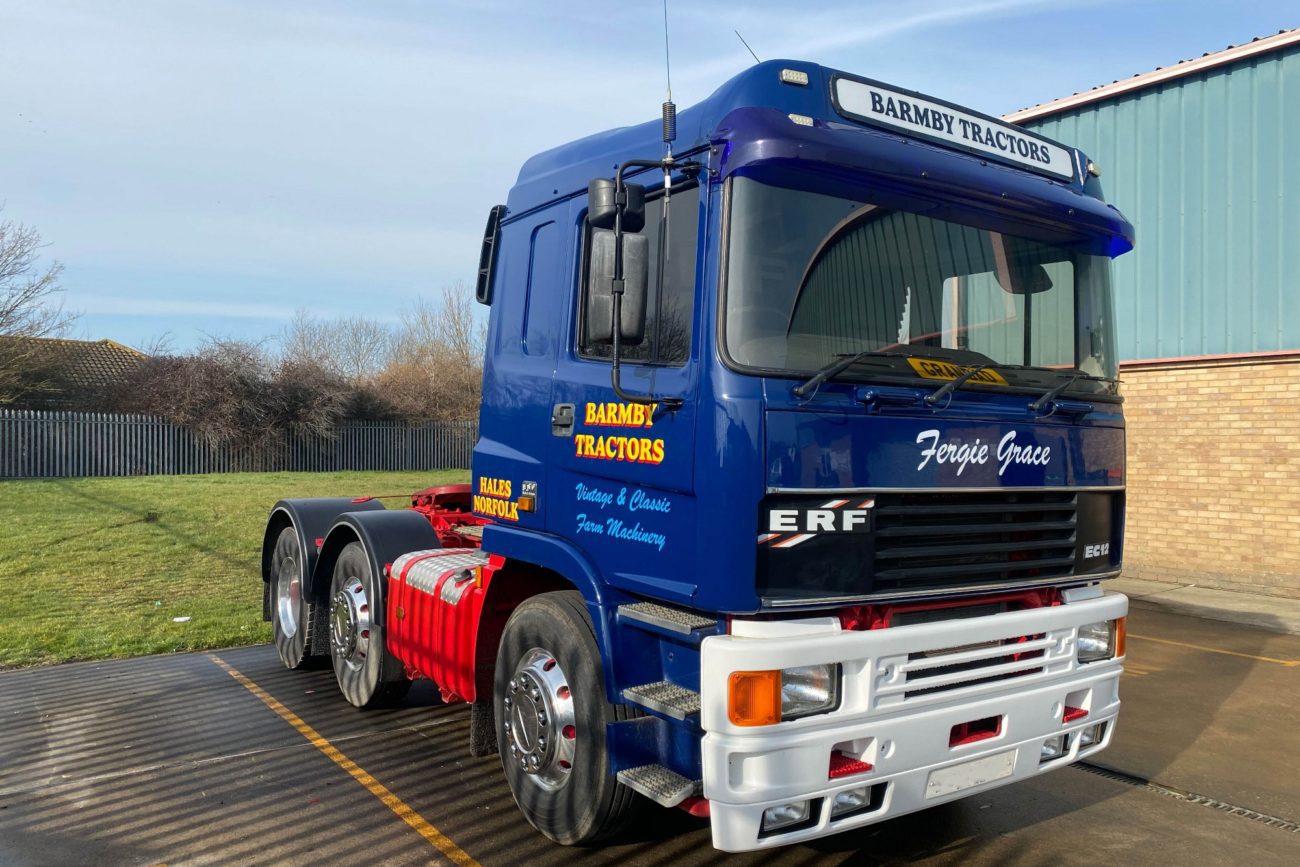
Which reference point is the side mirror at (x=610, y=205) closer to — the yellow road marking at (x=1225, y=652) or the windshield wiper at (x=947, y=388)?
the windshield wiper at (x=947, y=388)

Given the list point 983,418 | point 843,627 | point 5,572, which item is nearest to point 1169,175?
point 983,418

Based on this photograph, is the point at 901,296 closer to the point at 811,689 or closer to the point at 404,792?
the point at 811,689

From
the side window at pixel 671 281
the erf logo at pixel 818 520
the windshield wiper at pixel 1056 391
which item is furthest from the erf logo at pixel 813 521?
the windshield wiper at pixel 1056 391

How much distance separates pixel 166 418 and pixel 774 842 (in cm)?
2461

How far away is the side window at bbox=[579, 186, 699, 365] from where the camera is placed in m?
3.71

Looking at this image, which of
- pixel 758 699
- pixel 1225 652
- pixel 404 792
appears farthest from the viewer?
pixel 1225 652

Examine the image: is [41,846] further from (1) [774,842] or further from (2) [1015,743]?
(2) [1015,743]

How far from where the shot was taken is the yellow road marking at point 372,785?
4254 mm

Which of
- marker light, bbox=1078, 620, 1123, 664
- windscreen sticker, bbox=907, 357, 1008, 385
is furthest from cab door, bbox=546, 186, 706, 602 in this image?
marker light, bbox=1078, 620, 1123, 664

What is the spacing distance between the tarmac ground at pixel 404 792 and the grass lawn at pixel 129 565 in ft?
4.57

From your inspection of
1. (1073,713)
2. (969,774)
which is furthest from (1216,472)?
(969,774)

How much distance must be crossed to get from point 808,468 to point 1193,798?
3258mm

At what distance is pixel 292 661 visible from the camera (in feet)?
24.2

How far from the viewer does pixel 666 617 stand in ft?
12.0
